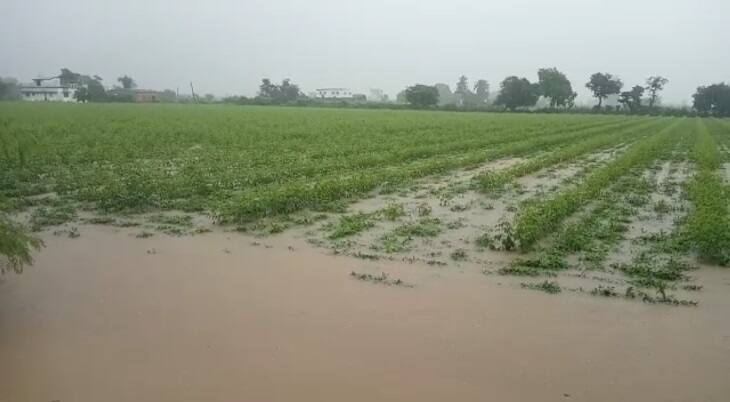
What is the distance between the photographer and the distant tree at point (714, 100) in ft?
294

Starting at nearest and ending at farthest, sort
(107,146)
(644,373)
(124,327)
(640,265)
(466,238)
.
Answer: (644,373) < (124,327) < (640,265) < (466,238) < (107,146)

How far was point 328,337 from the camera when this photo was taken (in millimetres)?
5145

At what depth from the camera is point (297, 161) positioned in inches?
657

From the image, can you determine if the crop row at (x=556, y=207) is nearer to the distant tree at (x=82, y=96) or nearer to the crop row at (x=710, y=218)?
the crop row at (x=710, y=218)

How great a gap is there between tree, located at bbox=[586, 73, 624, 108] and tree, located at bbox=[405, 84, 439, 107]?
1158 inches

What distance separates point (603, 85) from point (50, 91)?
99894 mm

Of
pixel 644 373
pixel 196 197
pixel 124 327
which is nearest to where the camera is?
pixel 644 373

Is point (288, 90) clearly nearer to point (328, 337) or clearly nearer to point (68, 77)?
point (68, 77)

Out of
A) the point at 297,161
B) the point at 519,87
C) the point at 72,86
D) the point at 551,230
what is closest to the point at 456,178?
the point at 297,161

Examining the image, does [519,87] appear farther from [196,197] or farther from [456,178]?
[196,197]

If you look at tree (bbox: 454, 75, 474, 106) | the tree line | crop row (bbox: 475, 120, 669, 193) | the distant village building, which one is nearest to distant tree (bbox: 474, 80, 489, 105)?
tree (bbox: 454, 75, 474, 106)

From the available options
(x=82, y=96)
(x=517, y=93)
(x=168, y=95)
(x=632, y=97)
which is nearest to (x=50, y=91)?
(x=82, y=96)

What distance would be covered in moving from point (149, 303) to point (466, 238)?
4.82 metres

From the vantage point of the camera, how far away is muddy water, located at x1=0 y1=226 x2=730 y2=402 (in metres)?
4.33
